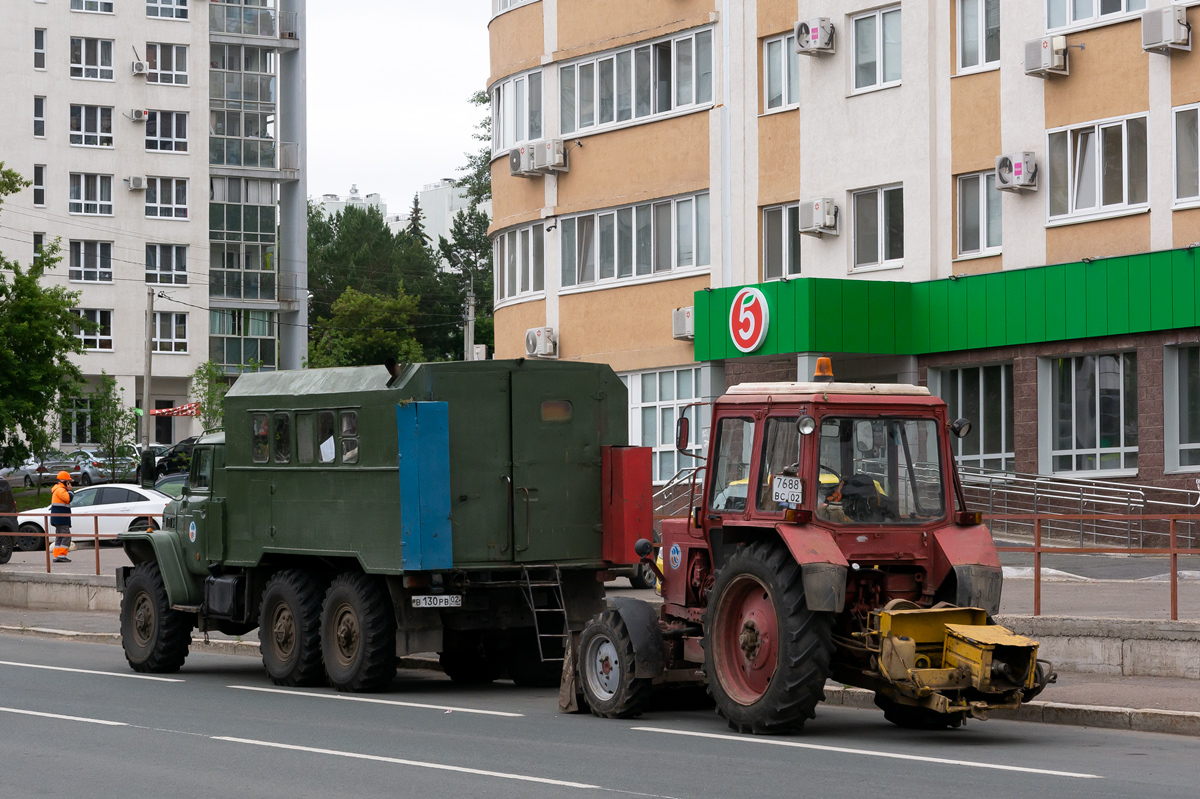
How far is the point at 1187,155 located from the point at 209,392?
46.0 metres

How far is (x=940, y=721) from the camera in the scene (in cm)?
1240

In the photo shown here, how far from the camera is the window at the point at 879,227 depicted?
3228 centimetres

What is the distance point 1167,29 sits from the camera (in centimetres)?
2731

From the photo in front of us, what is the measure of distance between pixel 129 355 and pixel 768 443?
66379 mm

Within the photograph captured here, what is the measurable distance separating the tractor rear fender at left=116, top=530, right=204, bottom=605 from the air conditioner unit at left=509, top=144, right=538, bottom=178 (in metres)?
20.7

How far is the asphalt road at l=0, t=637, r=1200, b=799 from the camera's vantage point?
9.79 meters

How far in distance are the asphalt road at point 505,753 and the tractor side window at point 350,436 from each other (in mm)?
2174

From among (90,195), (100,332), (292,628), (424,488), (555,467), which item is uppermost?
(90,195)

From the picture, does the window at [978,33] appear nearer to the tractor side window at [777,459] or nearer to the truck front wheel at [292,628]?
the truck front wheel at [292,628]

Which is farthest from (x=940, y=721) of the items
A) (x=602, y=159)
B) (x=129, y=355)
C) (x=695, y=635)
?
(x=129, y=355)

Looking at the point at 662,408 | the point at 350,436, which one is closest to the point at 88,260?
the point at 662,408

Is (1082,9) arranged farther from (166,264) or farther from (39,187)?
(39,187)

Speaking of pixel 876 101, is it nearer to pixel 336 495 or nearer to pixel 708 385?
pixel 708 385

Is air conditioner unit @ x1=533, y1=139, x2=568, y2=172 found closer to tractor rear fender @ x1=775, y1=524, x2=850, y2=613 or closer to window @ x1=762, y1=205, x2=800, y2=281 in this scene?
window @ x1=762, y1=205, x2=800, y2=281
